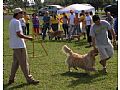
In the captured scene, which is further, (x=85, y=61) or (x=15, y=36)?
(x=85, y=61)

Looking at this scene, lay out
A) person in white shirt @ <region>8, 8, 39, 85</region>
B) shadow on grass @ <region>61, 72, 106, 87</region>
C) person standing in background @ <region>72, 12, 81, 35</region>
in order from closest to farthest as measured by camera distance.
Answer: person in white shirt @ <region>8, 8, 39, 85</region> < shadow on grass @ <region>61, 72, 106, 87</region> < person standing in background @ <region>72, 12, 81, 35</region>

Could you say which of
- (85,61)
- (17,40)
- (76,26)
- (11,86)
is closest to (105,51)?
(85,61)

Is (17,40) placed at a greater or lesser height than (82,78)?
greater

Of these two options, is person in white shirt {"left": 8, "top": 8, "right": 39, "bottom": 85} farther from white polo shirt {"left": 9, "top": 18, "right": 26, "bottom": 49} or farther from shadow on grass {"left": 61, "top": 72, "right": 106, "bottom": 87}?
shadow on grass {"left": 61, "top": 72, "right": 106, "bottom": 87}

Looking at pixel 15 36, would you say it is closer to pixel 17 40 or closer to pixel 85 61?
pixel 17 40

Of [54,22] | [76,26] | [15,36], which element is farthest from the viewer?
[54,22]

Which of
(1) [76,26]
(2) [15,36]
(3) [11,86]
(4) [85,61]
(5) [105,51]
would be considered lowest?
(3) [11,86]

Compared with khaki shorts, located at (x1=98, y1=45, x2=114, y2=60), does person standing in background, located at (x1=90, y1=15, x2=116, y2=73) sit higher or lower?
higher

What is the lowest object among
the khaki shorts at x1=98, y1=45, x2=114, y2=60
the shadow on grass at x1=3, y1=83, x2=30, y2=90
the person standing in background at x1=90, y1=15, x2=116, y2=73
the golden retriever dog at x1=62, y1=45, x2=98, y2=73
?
the shadow on grass at x1=3, y1=83, x2=30, y2=90

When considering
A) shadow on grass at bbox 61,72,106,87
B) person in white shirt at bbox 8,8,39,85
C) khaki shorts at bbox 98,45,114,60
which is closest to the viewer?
person in white shirt at bbox 8,8,39,85

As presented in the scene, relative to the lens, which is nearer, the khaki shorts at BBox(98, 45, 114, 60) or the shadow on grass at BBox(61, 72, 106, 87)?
the shadow on grass at BBox(61, 72, 106, 87)

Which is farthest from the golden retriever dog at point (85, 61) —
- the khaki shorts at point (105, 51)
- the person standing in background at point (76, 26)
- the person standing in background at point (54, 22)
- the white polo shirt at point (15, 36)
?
the person standing in background at point (54, 22)

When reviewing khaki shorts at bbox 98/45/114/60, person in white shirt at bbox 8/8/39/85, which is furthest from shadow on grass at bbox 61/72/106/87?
person in white shirt at bbox 8/8/39/85

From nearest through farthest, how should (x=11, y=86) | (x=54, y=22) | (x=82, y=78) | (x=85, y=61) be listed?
1. (x=11, y=86)
2. (x=82, y=78)
3. (x=85, y=61)
4. (x=54, y=22)
